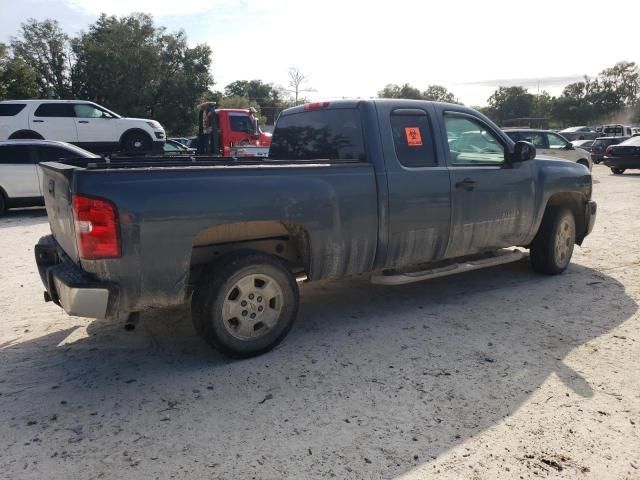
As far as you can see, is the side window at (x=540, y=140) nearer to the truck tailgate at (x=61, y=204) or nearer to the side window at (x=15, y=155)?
the side window at (x=15, y=155)

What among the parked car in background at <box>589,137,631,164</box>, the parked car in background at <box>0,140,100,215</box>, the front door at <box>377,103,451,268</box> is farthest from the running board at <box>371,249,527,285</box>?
the parked car in background at <box>589,137,631,164</box>

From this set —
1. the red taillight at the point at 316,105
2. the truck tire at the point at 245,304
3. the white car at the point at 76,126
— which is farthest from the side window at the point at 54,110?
the truck tire at the point at 245,304

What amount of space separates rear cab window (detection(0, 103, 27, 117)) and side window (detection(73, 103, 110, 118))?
1363mm

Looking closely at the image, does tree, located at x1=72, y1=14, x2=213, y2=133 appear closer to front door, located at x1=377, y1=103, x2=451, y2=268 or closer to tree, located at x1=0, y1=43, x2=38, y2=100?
tree, located at x1=0, y1=43, x2=38, y2=100

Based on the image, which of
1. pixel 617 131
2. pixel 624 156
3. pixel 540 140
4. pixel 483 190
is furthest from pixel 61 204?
pixel 617 131

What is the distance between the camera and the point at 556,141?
→ 52.9 ft

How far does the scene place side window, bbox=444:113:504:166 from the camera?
471 cm

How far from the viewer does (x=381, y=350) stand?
385 centimetres

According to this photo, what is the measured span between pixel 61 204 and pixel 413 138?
2.86 meters

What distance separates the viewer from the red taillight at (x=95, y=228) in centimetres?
300

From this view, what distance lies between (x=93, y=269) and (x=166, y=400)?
934 millimetres

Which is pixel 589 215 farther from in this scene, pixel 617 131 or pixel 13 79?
pixel 13 79

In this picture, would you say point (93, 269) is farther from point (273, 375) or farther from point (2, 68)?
point (2, 68)

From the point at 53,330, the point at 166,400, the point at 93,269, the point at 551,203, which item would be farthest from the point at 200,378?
the point at 551,203
